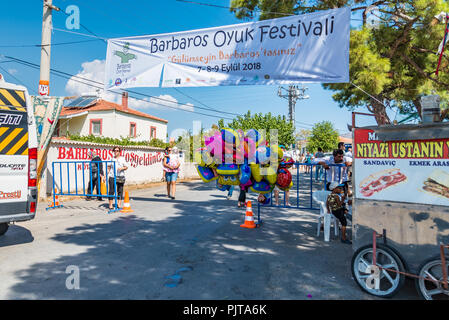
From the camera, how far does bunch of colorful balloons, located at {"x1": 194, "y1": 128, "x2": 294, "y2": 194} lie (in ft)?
19.4

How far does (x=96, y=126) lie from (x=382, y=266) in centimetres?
3222

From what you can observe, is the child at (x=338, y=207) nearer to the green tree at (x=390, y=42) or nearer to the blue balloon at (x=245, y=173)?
the blue balloon at (x=245, y=173)

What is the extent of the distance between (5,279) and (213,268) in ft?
8.96

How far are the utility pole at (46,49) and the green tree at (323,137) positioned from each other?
41.3 m

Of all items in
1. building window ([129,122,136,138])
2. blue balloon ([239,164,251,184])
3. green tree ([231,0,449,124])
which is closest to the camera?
blue balloon ([239,164,251,184])

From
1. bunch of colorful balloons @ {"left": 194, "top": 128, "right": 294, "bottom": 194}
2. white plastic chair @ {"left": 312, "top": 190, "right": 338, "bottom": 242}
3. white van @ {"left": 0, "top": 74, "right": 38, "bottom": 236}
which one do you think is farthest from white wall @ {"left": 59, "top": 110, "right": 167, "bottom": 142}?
white plastic chair @ {"left": 312, "top": 190, "right": 338, "bottom": 242}

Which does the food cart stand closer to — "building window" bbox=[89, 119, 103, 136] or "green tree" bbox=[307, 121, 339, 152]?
"building window" bbox=[89, 119, 103, 136]

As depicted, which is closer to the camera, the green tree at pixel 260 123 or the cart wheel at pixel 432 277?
the cart wheel at pixel 432 277

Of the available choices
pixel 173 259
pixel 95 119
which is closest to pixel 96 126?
pixel 95 119

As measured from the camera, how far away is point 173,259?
183 inches

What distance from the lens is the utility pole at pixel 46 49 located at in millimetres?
9844

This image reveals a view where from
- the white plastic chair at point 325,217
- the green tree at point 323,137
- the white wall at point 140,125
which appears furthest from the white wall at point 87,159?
the green tree at point 323,137

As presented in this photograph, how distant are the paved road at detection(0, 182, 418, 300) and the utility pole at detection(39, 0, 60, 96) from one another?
458 centimetres
